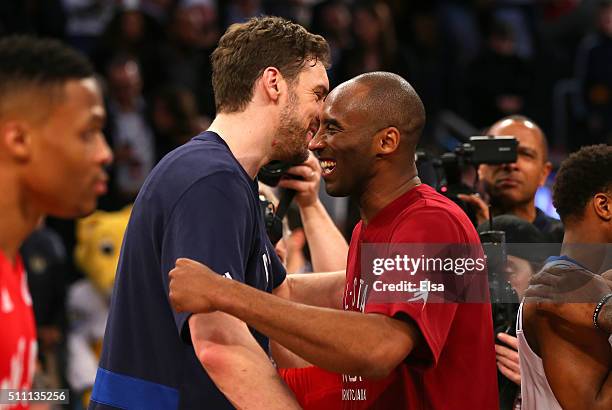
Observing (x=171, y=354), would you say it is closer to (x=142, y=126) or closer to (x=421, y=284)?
(x=421, y=284)

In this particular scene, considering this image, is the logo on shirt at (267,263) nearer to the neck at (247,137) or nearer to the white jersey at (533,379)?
the neck at (247,137)

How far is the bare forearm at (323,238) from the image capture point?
183 inches

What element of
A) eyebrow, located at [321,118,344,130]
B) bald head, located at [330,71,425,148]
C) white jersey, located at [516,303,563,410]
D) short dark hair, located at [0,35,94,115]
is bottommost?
white jersey, located at [516,303,563,410]

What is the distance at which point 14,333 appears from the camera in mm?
2801

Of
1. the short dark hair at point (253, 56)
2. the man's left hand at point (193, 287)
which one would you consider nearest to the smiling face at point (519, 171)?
the short dark hair at point (253, 56)

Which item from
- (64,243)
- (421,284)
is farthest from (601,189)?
(64,243)

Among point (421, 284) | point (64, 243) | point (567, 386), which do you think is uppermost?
point (421, 284)

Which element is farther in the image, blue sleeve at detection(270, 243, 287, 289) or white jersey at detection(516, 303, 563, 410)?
blue sleeve at detection(270, 243, 287, 289)

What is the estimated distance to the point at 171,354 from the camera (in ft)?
11.0

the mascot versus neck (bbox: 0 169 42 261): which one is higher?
neck (bbox: 0 169 42 261)

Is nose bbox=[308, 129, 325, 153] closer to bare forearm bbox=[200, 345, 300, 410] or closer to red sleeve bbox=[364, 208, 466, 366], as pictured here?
red sleeve bbox=[364, 208, 466, 366]

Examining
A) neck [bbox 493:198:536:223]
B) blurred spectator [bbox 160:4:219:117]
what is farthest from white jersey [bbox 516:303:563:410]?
blurred spectator [bbox 160:4:219:117]

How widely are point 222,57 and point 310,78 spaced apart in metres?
0.31

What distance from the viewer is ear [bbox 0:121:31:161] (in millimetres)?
2844
